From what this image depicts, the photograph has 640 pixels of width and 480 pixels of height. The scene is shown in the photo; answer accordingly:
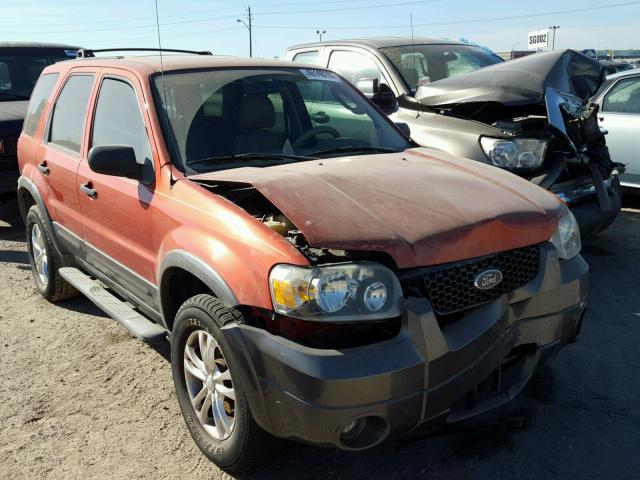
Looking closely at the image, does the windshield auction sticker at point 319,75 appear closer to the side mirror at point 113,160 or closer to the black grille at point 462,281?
the side mirror at point 113,160

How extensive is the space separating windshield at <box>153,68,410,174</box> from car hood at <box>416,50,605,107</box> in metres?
1.49

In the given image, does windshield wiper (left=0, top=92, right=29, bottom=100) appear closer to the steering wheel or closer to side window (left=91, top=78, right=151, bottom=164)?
side window (left=91, top=78, right=151, bottom=164)

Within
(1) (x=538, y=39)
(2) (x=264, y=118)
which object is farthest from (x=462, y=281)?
(1) (x=538, y=39)

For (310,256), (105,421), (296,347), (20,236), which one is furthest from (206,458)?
(20,236)

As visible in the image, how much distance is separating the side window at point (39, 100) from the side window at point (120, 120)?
1110 mm

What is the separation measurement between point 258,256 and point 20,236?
5879 millimetres

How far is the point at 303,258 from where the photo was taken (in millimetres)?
2426

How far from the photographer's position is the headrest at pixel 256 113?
3.66 metres

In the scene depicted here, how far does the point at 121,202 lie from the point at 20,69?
6.11 meters

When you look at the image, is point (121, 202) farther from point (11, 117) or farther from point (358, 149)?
point (11, 117)

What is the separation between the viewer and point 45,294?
511 centimetres

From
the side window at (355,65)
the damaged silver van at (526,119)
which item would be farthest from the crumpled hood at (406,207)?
the side window at (355,65)

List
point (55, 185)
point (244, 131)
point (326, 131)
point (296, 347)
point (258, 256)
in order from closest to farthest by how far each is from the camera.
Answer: point (296, 347) → point (258, 256) → point (244, 131) → point (326, 131) → point (55, 185)

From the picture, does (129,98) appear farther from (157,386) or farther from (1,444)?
(1,444)
